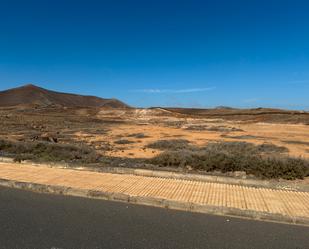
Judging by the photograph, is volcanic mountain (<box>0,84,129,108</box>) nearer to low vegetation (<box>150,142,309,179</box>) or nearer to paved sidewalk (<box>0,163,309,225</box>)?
low vegetation (<box>150,142,309,179</box>)

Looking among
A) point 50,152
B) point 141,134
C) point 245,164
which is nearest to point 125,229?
point 245,164

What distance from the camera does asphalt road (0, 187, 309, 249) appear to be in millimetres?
4383

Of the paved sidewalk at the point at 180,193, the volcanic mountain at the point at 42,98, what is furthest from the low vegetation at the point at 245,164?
the volcanic mountain at the point at 42,98

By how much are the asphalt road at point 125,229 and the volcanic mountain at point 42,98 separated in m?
113

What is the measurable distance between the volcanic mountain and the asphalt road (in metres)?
113

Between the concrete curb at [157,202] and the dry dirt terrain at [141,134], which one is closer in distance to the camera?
the concrete curb at [157,202]

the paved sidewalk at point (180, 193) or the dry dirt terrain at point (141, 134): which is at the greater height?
the paved sidewalk at point (180, 193)

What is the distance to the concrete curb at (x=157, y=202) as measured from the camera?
5379mm

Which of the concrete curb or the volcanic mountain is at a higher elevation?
the volcanic mountain

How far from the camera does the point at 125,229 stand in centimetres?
484

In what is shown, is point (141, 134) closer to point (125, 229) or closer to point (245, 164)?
point (245, 164)

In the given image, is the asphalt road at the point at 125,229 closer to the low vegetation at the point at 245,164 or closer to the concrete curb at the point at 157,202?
the concrete curb at the point at 157,202

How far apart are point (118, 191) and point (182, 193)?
141cm

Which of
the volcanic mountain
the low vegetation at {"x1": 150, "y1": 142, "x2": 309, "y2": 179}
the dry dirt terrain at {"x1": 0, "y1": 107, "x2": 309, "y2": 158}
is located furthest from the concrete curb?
the volcanic mountain
